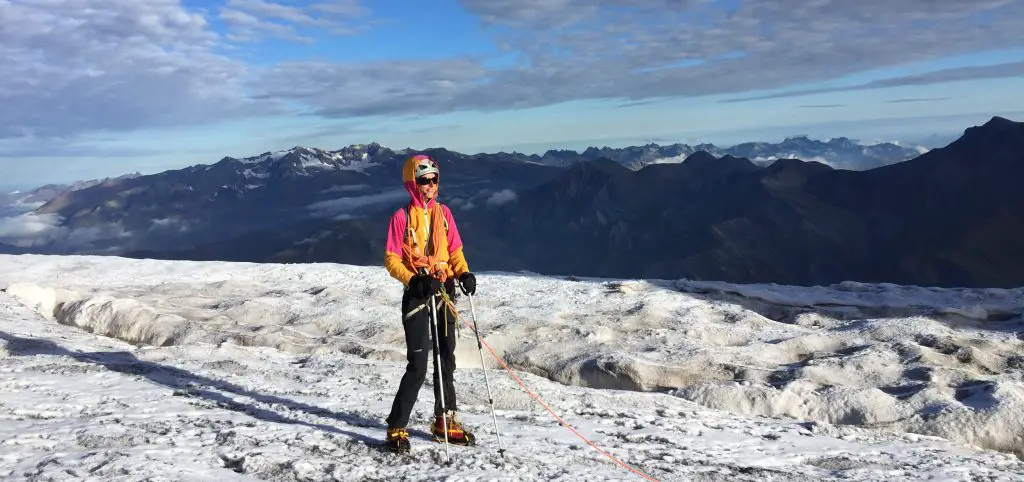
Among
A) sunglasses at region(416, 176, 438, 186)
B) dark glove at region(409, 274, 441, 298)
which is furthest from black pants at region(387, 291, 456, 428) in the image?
sunglasses at region(416, 176, 438, 186)

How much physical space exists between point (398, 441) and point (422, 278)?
2229 mm

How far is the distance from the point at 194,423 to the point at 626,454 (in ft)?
21.2

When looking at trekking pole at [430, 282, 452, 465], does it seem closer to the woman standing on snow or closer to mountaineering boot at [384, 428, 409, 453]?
the woman standing on snow

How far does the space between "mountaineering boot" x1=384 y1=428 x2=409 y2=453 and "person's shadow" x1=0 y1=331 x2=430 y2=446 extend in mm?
465

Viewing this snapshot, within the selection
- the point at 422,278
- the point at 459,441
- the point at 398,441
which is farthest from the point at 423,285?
the point at 459,441

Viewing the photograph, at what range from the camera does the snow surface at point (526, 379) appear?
965 centimetres

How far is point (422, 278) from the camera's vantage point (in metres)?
9.04

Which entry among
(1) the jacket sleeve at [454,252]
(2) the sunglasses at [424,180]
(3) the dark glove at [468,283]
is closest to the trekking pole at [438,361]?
(3) the dark glove at [468,283]

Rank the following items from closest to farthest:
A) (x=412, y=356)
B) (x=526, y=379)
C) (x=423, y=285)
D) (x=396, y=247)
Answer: (x=423, y=285), (x=396, y=247), (x=412, y=356), (x=526, y=379)

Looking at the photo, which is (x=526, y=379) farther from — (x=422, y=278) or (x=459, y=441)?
(x=422, y=278)

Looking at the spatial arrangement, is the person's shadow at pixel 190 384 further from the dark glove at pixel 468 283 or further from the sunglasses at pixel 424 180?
the sunglasses at pixel 424 180

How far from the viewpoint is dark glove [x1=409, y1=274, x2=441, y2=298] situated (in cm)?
900

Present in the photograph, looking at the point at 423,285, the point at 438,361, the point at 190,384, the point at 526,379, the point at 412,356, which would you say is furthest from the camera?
the point at 526,379

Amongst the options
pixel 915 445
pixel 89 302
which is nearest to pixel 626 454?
pixel 915 445
